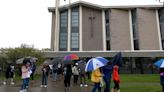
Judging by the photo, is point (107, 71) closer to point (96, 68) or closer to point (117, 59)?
point (96, 68)

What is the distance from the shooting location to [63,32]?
51.7 metres

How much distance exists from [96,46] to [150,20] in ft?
37.8

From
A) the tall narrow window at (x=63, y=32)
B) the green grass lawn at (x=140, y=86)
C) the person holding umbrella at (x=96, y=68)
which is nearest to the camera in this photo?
the person holding umbrella at (x=96, y=68)

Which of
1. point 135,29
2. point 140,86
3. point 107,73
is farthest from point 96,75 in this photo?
point 135,29

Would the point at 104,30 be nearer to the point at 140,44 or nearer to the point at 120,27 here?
the point at 120,27

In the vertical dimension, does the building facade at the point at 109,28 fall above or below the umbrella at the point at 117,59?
above

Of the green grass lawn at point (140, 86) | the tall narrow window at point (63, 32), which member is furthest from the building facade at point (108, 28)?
the green grass lawn at point (140, 86)

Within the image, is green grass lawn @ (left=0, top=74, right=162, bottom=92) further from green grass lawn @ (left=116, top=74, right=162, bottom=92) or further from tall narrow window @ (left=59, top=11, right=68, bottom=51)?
tall narrow window @ (left=59, top=11, right=68, bottom=51)

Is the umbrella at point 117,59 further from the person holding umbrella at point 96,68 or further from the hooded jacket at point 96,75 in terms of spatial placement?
the hooded jacket at point 96,75

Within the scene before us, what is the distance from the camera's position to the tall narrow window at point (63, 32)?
50.8m

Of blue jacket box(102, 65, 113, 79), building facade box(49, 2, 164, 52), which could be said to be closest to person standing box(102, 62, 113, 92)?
blue jacket box(102, 65, 113, 79)

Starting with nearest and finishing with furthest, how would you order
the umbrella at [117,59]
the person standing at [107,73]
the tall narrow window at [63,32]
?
the person standing at [107,73] < the umbrella at [117,59] < the tall narrow window at [63,32]

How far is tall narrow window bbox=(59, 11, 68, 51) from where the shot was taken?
50.8m

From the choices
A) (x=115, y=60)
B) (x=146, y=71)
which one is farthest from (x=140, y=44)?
(x=115, y=60)
